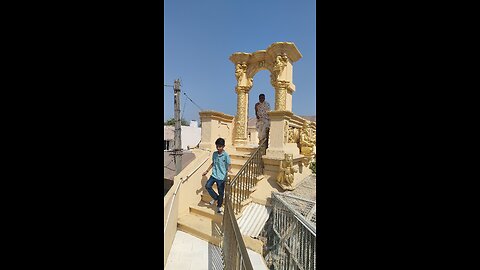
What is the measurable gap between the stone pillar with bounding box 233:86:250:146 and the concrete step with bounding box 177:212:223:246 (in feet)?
14.0

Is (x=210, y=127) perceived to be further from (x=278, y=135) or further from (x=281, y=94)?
(x=281, y=94)

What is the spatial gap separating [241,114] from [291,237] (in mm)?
6191

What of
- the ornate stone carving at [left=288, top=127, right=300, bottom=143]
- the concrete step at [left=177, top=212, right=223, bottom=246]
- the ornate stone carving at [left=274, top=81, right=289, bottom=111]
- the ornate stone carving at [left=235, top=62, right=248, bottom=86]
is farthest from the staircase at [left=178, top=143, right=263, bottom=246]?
the ornate stone carving at [left=235, top=62, right=248, bottom=86]

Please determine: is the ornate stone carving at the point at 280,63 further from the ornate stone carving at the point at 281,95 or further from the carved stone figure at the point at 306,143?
the carved stone figure at the point at 306,143

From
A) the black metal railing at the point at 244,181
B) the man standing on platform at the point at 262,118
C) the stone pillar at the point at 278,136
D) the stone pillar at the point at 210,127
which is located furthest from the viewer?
the stone pillar at the point at 210,127

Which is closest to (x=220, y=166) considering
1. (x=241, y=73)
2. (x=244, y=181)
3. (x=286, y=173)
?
(x=244, y=181)

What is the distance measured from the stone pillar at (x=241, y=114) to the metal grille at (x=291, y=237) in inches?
162

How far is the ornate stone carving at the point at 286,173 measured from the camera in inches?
218

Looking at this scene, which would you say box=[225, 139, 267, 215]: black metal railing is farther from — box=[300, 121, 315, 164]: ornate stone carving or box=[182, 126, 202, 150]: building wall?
box=[182, 126, 202, 150]: building wall

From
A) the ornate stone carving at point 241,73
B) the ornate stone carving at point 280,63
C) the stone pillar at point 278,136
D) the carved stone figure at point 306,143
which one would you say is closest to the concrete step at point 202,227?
the stone pillar at point 278,136
